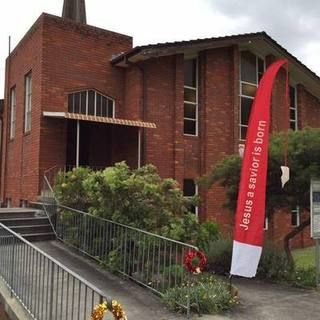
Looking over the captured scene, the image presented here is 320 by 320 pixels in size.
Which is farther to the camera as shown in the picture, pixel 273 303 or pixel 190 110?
pixel 190 110

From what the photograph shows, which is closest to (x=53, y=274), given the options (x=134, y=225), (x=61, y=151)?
(x=134, y=225)

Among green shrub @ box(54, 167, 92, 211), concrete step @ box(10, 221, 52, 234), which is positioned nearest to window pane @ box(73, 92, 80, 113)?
green shrub @ box(54, 167, 92, 211)

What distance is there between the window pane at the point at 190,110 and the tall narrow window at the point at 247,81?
6.65ft

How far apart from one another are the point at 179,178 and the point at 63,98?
4.43 metres

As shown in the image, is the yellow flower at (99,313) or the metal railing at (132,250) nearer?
the yellow flower at (99,313)

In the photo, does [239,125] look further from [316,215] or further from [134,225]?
[134,225]

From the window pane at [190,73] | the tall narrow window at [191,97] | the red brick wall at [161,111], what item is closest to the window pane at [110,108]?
the red brick wall at [161,111]

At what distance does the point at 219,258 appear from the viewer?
431 inches

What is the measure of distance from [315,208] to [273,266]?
154cm

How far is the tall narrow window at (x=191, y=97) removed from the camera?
56.4 ft

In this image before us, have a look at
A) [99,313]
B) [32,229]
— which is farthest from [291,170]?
[99,313]

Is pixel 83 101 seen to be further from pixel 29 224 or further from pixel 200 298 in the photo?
pixel 200 298

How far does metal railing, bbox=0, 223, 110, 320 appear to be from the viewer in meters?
5.85

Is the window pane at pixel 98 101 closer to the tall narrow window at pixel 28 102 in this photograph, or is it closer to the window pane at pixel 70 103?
the window pane at pixel 70 103
